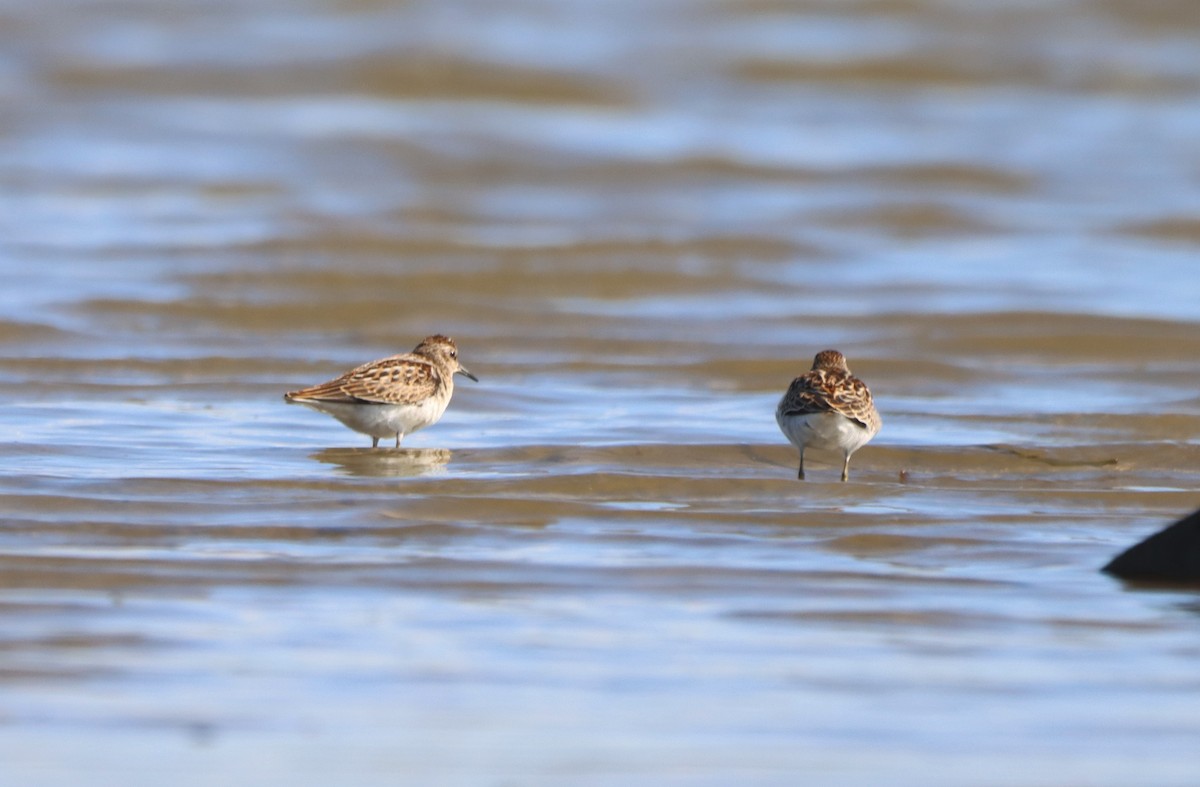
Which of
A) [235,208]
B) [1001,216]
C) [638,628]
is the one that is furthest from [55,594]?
[1001,216]

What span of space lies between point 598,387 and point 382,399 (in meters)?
2.52

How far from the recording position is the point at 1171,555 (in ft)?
23.3

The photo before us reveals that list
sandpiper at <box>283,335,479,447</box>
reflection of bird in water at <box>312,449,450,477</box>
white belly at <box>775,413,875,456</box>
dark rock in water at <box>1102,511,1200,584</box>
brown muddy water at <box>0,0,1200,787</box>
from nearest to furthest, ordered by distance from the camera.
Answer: brown muddy water at <box>0,0,1200,787</box> < dark rock in water at <box>1102,511,1200,584</box> < white belly at <box>775,413,875,456</box> < reflection of bird in water at <box>312,449,450,477</box> < sandpiper at <box>283,335,479,447</box>

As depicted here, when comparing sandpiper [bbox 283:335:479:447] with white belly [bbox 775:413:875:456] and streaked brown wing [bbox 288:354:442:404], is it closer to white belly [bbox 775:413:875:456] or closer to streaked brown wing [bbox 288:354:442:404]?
streaked brown wing [bbox 288:354:442:404]

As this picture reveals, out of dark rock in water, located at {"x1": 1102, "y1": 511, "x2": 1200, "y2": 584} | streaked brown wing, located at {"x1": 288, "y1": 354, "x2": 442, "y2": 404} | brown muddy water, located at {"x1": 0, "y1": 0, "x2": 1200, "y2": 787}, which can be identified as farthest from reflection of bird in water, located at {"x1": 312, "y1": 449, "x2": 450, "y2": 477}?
dark rock in water, located at {"x1": 1102, "y1": 511, "x2": 1200, "y2": 584}

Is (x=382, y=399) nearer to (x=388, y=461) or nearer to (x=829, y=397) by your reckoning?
(x=388, y=461)

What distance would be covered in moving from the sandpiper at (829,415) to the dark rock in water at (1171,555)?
2362 millimetres

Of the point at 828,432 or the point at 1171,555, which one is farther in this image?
the point at 828,432

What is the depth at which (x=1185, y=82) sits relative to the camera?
26.4 m

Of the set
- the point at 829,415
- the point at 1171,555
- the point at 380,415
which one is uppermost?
the point at 829,415

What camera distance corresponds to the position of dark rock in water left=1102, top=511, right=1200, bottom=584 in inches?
278

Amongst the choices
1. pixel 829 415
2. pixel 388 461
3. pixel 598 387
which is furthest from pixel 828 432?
pixel 598 387

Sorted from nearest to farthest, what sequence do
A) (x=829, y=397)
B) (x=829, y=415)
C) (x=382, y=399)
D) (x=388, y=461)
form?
(x=829, y=415) < (x=829, y=397) < (x=388, y=461) < (x=382, y=399)

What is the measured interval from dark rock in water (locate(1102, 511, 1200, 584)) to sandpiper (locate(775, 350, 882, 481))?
7.75 feet
